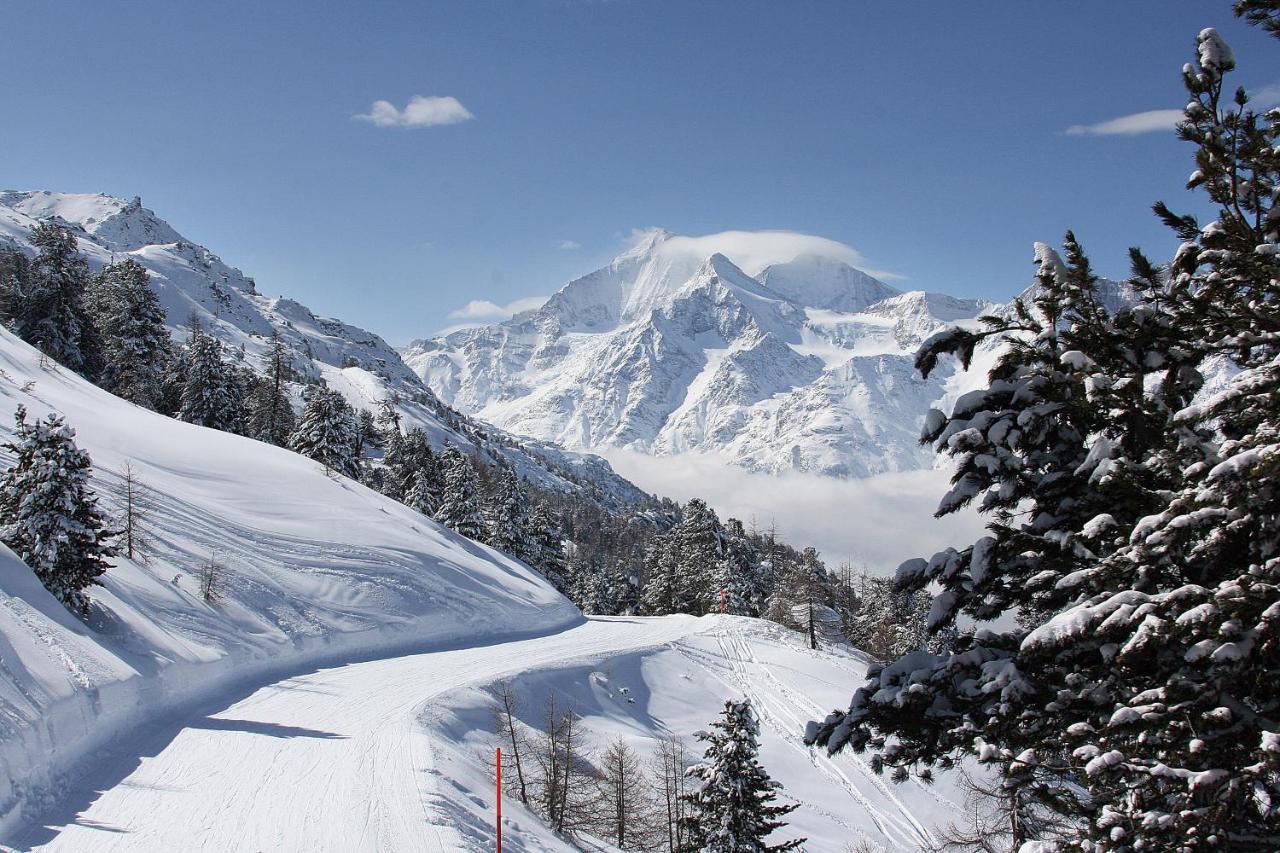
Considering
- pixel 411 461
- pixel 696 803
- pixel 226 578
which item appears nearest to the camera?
pixel 696 803

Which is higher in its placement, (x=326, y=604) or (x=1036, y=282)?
(x=1036, y=282)

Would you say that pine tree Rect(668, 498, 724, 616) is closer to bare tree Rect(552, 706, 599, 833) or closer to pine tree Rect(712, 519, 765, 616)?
pine tree Rect(712, 519, 765, 616)

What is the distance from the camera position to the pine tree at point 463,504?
55.5 m

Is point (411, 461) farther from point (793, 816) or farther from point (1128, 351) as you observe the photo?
point (1128, 351)

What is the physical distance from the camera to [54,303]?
168 feet

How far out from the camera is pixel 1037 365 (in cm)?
632

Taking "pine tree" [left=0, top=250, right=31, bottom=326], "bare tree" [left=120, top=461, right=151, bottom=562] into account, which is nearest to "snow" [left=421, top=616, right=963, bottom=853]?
"bare tree" [left=120, top=461, right=151, bottom=562]

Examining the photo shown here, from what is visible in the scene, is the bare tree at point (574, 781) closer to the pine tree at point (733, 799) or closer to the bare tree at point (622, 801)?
the bare tree at point (622, 801)

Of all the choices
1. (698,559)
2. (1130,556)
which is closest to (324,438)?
(698,559)

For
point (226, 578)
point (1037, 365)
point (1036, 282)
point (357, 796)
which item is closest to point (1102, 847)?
point (1037, 365)

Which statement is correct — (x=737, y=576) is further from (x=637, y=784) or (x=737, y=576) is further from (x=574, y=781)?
(x=574, y=781)

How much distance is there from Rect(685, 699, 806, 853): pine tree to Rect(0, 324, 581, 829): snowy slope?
12.4 metres

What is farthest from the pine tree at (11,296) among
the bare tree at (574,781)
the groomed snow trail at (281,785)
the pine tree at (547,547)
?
the bare tree at (574,781)

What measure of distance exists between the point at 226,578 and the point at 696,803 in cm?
1815
